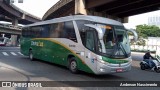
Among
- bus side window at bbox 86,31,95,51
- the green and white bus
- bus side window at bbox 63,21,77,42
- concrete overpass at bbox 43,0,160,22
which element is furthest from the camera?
concrete overpass at bbox 43,0,160,22

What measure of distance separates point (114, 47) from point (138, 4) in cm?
1852

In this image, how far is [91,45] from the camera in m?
12.1

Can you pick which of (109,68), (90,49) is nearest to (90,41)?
(90,49)

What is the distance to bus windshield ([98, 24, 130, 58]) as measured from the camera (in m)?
11.7

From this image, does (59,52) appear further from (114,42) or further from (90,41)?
(114,42)

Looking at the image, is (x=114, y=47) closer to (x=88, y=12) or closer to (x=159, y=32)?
(x=88, y=12)

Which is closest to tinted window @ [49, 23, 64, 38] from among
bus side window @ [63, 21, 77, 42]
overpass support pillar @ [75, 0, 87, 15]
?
bus side window @ [63, 21, 77, 42]

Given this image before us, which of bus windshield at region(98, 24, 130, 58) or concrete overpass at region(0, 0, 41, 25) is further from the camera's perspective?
concrete overpass at region(0, 0, 41, 25)

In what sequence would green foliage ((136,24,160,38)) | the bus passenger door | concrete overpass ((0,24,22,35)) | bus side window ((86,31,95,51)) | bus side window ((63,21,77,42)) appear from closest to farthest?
the bus passenger door < bus side window ((86,31,95,51)) < bus side window ((63,21,77,42)) < concrete overpass ((0,24,22,35)) < green foliage ((136,24,160,38))

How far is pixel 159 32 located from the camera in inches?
4313

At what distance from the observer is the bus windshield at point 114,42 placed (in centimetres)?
1173

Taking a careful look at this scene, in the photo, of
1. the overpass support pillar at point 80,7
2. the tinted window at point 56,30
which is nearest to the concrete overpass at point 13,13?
the overpass support pillar at point 80,7

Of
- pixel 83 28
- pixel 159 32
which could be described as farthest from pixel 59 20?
pixel 159 32

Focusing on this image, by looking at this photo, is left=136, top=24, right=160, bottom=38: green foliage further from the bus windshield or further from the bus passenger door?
the bus passenger door
